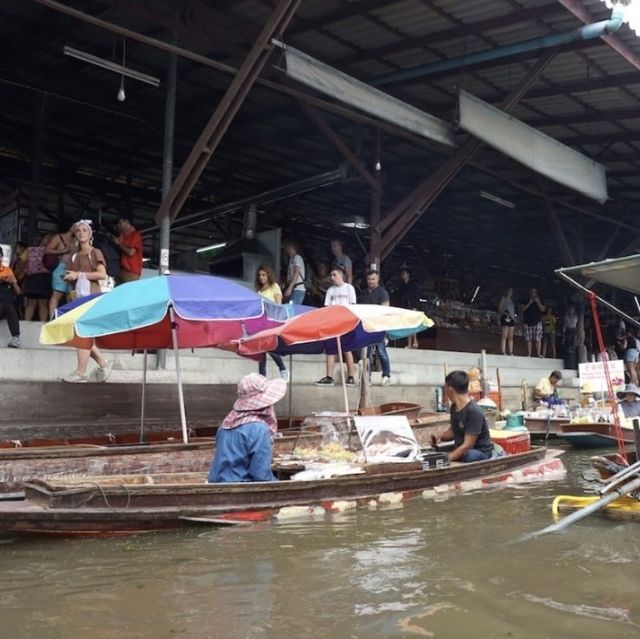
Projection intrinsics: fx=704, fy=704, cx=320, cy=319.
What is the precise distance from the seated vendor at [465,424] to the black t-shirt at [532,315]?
11368 mm

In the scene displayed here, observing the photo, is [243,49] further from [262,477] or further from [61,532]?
[61,532]

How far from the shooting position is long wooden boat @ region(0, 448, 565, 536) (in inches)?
206

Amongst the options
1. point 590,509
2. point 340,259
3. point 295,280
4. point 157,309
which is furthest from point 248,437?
point 340,259

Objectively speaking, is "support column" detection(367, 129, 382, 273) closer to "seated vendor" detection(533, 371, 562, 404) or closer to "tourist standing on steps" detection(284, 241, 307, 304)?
"tourist standing on steps" detection(284, 241, 307, 304)

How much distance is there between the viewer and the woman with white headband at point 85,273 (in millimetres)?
8672

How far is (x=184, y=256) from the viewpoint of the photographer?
17844 millimetres

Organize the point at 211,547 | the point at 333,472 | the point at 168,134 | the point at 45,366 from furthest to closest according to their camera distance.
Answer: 1. the point at 168,134
2. the point at 45,366
3. the point at 333,472
4. the point at 211,547

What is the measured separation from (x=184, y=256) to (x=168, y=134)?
8.07 meters

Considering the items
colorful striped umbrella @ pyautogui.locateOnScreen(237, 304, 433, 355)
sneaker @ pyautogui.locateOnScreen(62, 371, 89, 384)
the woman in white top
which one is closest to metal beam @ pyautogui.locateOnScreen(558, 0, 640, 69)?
colorful striped umbrella @ pyautogui.locateOnScreen(237, 304, 433, 355)

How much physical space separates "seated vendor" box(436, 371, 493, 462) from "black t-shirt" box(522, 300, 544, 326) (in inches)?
448

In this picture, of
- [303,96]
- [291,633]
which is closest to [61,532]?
[291,633]

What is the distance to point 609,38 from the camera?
947cm

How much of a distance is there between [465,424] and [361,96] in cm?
487

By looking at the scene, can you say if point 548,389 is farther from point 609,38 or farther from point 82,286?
point 82,286
